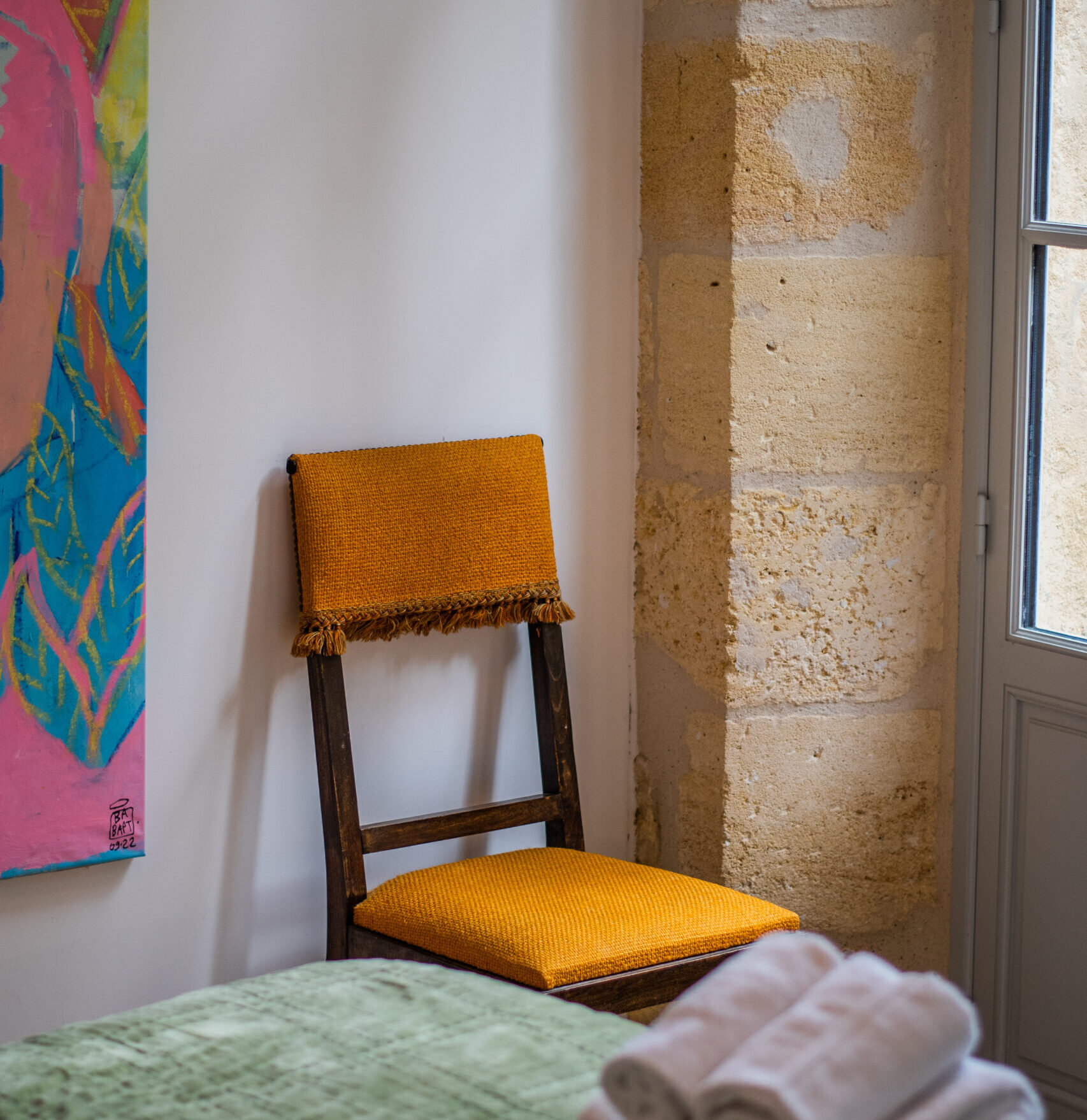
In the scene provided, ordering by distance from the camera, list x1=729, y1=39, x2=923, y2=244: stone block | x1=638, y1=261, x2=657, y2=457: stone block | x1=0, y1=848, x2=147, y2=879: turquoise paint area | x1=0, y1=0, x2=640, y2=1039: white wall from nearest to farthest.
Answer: x1=0, y1=848, x2=147, y2=879: turquoise paint area, x1=0, y1=0, x2=640, y2=1039: white wall, x1=729, y1=39, x2=923, y2=244: stone block, x1=638, y1=261, x2=657, y2=457: stone block

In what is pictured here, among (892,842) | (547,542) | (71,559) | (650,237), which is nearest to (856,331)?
(650,237)

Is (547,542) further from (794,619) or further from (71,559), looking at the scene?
(71,559)

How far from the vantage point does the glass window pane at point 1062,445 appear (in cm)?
202

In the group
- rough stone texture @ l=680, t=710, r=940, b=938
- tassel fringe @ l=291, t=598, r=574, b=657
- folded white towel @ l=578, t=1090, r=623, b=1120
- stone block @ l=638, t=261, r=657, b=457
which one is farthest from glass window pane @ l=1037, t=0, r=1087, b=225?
folded white towel @ l=578, t=1090, r=623, b=1120

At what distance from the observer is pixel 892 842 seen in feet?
7.44

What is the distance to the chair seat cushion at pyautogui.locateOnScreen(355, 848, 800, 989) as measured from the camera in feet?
5.65

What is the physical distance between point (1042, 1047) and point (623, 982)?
81cm

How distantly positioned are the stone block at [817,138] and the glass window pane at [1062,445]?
0.99 ft

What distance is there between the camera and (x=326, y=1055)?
1.03 meters

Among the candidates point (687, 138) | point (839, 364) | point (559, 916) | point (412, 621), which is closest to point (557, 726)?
point (412, 621)

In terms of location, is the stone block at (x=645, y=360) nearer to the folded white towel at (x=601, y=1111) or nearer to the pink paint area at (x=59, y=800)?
the pink paint area at (x=59, y=800)

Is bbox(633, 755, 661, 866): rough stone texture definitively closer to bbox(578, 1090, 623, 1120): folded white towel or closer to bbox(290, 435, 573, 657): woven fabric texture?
bbox(290, 435, 573, 657): woven fabric texture

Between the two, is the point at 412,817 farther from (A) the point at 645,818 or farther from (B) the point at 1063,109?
(B) the point at 1063,109

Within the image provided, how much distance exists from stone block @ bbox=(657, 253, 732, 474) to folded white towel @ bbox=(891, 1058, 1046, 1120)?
144 centimetres
